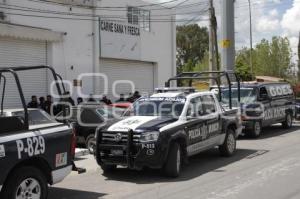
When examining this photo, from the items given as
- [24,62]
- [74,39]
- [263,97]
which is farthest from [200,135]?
[74,39]

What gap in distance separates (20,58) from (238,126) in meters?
10.6

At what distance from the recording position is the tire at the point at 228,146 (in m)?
13.4

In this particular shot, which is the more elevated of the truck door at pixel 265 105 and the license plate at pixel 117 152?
the truck door at pixel 265 105

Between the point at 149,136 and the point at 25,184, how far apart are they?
3297 mm

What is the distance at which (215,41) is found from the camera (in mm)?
30453

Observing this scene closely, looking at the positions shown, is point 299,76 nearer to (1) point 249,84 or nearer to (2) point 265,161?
(1) point 249,84

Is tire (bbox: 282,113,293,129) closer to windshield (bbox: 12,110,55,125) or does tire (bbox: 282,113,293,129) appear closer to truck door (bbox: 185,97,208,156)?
truck door (bbox: 185,97,208,156)

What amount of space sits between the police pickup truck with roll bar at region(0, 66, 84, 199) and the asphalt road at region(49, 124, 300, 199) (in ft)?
3.83

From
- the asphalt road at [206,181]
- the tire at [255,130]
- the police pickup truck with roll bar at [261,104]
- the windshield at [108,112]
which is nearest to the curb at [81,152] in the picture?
the asphalt road at [206,181]

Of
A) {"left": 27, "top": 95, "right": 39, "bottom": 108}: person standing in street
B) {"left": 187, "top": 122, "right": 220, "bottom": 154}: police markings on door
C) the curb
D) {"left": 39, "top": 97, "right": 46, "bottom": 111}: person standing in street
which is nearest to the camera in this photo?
{"left": 187, "top": 122, "right": 220, "bottom": 154}: police markings on door

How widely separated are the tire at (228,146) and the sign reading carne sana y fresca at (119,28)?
13.5 meters

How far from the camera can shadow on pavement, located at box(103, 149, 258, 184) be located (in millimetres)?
10633

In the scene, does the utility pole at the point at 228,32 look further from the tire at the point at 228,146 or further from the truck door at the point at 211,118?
the truck door at the point at 211,118

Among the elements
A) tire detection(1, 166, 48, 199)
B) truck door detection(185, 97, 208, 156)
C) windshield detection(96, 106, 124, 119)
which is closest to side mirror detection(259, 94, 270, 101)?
windshield detection(96, 106, 124, 119)
